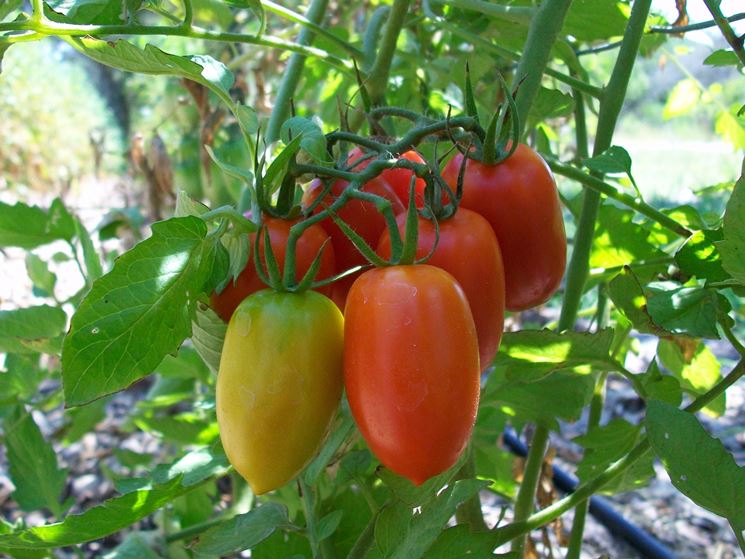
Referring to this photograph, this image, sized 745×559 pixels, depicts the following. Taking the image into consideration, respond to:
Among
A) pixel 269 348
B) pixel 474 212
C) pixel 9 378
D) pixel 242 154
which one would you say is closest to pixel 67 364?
pixel 269 348

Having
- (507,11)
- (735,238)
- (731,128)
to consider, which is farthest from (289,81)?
(731,128)

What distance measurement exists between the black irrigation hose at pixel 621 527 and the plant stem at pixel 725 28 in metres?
0.81

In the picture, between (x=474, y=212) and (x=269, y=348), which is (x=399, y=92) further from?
(x=269, y=348)

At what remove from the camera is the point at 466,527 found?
0.57 m

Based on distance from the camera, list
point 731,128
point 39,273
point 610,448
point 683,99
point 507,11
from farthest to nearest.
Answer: point 683,99
point 731,128
point 39,273
point 610,448
point 507,11

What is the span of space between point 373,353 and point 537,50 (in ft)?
0.95

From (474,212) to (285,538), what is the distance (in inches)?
17.0

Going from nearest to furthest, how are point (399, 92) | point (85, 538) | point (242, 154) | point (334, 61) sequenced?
point (85, 538) → point (334, 61) → point (399, 92) → point (242, 154)

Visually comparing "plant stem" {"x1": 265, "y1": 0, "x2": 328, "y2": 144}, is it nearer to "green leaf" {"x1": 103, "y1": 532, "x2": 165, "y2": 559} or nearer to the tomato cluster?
the tomato cluster

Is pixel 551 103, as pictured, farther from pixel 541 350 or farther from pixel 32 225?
pixel 32 225

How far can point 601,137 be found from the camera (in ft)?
2.34

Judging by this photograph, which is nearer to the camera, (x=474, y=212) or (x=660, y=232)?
(x=474, y=212)

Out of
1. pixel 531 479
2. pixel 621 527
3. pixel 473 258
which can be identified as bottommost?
pixel 621 527

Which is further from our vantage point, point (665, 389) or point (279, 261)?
point (665, 389)
